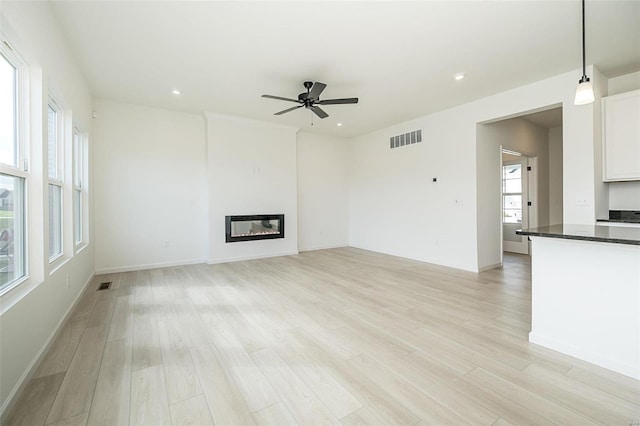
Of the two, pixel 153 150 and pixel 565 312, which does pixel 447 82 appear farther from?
pixel 153 150

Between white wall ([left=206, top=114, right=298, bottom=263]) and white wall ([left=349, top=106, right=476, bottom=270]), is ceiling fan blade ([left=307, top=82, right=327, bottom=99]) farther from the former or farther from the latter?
white wall ([left=349, top=106, right=476, bottom=270])

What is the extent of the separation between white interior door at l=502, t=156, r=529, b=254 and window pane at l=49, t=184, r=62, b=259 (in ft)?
26.2

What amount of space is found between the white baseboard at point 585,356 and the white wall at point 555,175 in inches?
214

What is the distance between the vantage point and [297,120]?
18.9ft

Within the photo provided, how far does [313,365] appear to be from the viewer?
6.55ft

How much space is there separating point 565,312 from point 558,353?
1.09ft

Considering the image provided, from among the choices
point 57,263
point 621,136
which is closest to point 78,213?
point 57,263

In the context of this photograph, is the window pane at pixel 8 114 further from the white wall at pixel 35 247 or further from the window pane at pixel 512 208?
the window pane at pixel 512 208

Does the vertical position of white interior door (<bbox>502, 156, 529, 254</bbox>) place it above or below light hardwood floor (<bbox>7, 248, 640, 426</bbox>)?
above

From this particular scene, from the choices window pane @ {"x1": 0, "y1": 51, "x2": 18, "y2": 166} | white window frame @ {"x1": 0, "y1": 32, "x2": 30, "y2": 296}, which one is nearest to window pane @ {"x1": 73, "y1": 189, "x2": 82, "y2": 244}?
white window frame @ {"x1": 0, "y1": 32, "x2": 30, "y2": 296}

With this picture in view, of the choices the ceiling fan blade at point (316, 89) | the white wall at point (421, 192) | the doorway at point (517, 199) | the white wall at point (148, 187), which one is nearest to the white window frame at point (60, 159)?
the white wall at point (148, 187)

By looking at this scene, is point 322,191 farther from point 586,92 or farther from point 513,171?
point 586,92

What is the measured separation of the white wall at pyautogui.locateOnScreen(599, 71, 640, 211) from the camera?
3545 mm

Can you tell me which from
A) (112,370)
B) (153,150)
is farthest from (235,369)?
(153,150)
